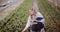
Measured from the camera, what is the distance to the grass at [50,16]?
1253 mm

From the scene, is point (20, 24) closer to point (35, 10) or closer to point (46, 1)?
point (35, 10)

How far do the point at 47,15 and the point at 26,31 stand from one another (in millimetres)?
196

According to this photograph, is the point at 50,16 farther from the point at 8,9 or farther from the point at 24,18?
the point at 8,9

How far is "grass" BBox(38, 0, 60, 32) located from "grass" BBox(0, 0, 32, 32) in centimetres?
11

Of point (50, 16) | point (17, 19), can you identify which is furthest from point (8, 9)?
point (50, 16)

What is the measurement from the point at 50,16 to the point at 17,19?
25 centimetres

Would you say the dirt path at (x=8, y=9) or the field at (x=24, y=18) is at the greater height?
the dirt path at (x=8, y=9)

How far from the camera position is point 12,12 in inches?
47.2

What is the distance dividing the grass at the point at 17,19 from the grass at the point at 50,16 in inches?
4.3

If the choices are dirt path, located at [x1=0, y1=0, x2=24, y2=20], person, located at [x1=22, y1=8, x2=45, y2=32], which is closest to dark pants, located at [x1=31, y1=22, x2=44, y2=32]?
person, located at [x1=22, y1=8, x2=45, y2=32]

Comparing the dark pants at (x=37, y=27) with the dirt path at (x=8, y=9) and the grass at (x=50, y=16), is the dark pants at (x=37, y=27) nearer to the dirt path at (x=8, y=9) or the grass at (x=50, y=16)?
the grass at (x=50, y=16)

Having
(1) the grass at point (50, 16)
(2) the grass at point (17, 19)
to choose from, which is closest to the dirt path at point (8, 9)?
(2) the grass at point (17, 19)

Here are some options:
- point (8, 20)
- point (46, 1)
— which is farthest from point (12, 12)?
point (46, 1)

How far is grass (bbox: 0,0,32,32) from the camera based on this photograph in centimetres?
119
